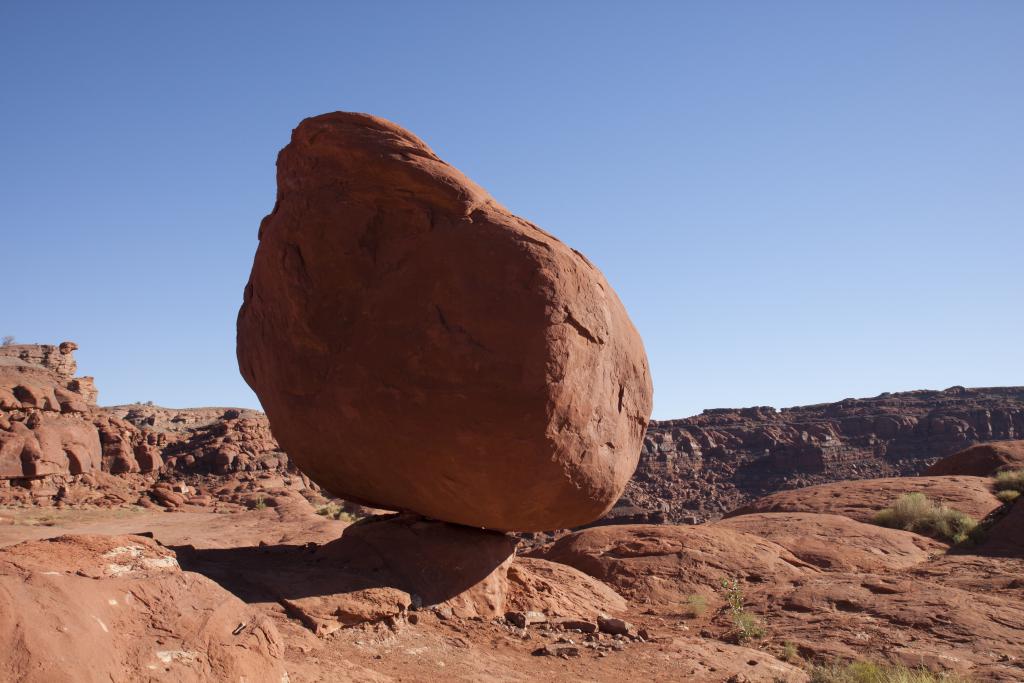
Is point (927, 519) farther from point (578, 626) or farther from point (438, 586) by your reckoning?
point (438, 586)

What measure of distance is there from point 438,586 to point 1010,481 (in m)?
18.1

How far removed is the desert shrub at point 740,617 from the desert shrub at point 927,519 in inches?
290

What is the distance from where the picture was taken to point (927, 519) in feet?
55.0

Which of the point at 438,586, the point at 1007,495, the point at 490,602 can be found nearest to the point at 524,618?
the point at 490,602

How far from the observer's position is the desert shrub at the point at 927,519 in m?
16.2

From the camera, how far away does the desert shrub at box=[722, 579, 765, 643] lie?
29.8 feet

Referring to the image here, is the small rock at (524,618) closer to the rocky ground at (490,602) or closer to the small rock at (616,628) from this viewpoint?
the rocky ground at (490,602)

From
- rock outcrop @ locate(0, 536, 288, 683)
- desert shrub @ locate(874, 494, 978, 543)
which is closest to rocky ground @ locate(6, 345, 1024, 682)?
rock outcrop @ locate(0, 536, 288, 683)

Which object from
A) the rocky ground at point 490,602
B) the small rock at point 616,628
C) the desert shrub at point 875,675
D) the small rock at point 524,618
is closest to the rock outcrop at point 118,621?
the rocky ground at point 490,602

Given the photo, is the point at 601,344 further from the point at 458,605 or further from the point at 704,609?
the point at 704,609

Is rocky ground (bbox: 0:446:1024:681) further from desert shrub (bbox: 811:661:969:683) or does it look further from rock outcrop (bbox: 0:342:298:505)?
rock outcrop (bbox: 0:342:298:505)

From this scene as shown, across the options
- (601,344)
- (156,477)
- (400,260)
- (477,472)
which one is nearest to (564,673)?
(477,472)

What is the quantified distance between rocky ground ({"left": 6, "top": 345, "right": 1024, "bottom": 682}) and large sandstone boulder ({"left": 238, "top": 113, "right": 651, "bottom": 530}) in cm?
117

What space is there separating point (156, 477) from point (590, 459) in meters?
21.0
